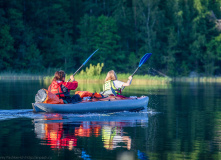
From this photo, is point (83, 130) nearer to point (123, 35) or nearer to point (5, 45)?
point (5, 45)

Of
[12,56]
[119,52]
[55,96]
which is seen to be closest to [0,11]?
[12,56]

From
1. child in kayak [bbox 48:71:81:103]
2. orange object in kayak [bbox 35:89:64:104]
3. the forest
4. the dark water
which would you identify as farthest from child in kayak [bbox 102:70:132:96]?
the forest

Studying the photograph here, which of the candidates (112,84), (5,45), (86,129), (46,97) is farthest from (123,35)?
(86,129)

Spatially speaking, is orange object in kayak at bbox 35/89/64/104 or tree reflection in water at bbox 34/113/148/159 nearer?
tree reflection in water at bbox 34/113/148/159

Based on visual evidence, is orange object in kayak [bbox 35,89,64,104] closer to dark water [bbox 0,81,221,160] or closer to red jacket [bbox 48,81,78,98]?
red jacket [bbox 48,81,78,98]

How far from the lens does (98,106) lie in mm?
14852

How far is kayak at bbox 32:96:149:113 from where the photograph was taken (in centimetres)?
1422

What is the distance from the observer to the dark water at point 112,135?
833cm

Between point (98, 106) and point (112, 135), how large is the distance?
15.1ft

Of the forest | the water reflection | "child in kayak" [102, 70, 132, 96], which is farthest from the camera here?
the forest

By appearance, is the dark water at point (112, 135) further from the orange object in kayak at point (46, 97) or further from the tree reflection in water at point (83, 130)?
the orange object in kayak at point (46, 97)

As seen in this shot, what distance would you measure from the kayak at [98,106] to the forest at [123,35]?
36.3 m

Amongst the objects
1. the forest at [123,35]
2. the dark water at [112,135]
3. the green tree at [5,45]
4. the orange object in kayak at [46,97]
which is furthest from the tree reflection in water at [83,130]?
the forest at [123,35]

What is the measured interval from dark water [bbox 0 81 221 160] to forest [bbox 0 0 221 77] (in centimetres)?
3781
